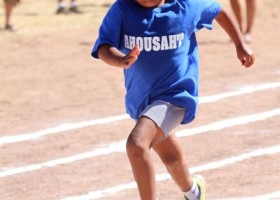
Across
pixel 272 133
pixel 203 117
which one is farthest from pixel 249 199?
pixel 203 117

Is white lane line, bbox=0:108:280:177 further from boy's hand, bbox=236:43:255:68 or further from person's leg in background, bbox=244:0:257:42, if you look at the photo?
person's leg in background, bbox=244:0:257:42

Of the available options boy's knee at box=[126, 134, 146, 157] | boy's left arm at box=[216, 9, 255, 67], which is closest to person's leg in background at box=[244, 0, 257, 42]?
boy's left arm at box=[216, 9, 255, 67]

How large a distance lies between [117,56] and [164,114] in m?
0.52

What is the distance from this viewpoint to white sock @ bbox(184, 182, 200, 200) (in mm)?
6617

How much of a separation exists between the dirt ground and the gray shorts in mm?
1145

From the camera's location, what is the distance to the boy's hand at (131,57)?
5.68 metres

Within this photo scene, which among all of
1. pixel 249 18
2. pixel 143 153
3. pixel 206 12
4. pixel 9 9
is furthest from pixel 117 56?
pixel 9 9

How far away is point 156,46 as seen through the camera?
6.09 m

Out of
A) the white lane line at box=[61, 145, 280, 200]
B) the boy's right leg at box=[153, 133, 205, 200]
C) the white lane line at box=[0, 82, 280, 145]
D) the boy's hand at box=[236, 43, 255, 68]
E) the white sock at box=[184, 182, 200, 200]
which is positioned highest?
the boy's hand at box=[236, 43, 255, 68]

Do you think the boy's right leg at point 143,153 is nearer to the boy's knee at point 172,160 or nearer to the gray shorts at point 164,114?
the gray shorts at point 164,114

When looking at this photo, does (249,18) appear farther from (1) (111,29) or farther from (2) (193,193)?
(1) (111,29)

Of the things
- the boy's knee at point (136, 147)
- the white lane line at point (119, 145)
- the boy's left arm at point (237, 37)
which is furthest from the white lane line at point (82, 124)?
the boy's knee at point (136, 147)

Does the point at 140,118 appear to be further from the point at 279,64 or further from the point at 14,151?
the point at 279,64

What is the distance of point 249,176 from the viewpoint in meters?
7.60
